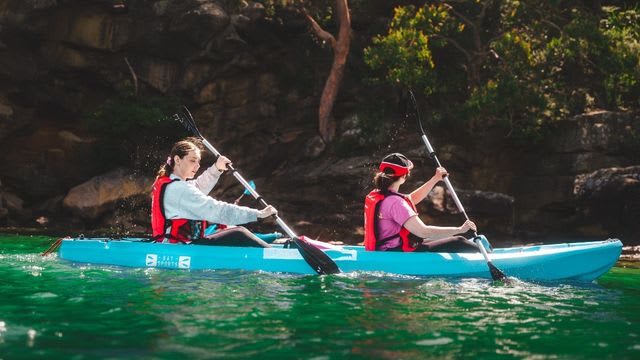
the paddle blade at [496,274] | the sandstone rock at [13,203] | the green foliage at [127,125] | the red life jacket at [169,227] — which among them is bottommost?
the paddle blade at [496,274]

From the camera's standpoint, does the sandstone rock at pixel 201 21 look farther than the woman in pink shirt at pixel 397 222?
Yes

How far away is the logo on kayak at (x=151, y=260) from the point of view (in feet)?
23.3

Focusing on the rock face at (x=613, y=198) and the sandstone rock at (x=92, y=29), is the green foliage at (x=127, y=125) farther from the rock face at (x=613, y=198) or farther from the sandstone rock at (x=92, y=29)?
the rock face at (x=613, y=198)

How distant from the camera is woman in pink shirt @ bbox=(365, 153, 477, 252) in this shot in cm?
630

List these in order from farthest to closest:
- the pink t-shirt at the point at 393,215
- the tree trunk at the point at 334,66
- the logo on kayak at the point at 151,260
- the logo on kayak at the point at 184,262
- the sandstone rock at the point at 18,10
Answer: the sandstone rock at the point at 18,10
the tree trunk at the point at 334,66
the logo on kayak at the point at 151,260
the logo on kayak at the point at 184,262
the pink t-shirt at the point at 393,215

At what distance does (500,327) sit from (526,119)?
12.0m

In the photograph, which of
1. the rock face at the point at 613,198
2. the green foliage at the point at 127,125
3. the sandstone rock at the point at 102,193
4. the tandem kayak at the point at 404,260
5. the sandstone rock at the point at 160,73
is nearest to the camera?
the tandem kayak at the point at 404,260

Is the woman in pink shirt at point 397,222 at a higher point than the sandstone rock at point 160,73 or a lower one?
lower

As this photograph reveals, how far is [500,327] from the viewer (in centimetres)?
423

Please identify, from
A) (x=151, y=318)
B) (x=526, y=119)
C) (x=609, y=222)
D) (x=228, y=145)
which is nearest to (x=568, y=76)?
(x=526, y=119)

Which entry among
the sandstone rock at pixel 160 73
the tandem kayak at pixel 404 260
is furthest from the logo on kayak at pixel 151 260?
the sandstone rock at pixel 160 73

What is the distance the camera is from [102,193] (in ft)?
55.6

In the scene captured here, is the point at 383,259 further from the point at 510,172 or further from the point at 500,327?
the point at 510,172

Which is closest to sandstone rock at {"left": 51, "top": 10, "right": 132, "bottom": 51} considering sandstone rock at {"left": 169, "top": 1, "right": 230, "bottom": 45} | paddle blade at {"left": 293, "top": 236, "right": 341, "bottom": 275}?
sandstone rock at {"left": 169, "top": 1, "right": 230, "bottom": 45}
